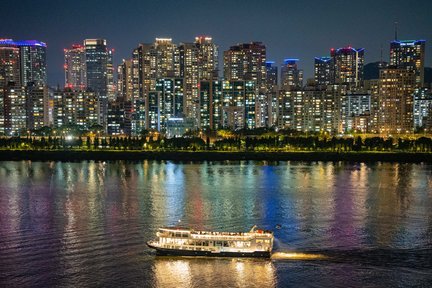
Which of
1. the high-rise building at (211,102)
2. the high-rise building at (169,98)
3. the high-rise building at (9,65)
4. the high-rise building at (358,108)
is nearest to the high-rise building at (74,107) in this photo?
the high-rise building at (169,98)

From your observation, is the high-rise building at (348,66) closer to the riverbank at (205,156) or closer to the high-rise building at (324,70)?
the high-rise building at (324,70)

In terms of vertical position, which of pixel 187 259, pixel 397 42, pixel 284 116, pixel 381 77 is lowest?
pixel 187 259

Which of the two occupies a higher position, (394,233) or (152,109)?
(152,109)

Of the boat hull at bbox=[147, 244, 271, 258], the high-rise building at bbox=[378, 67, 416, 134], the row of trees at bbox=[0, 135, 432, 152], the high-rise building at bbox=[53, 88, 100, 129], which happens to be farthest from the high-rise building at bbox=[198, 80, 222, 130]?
the boat hull at bbox=[147, 244, 271, 258]

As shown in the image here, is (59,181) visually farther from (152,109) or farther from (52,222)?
(152,109)

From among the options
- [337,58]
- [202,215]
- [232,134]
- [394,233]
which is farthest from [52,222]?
[337,58]

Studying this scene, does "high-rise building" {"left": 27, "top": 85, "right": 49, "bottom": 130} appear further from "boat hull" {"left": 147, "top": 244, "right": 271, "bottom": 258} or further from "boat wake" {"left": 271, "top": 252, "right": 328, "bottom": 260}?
"boat wake" {"left": 271, "top": 252, "right": 328, "bottom": 260}

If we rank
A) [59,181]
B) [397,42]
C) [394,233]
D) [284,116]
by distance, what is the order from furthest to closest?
[397,42] → [284,116] → [59,181] → [394,233]
